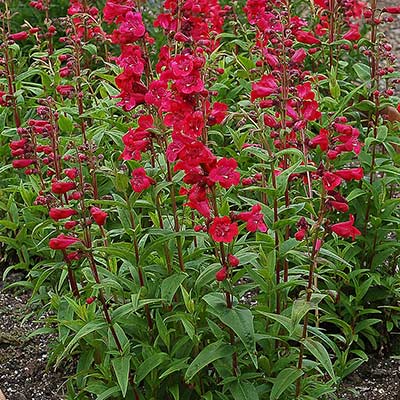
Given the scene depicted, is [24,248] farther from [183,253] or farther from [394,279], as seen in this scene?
[394,279]

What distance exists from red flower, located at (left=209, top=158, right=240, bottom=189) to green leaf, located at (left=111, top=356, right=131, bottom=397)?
2.80ft

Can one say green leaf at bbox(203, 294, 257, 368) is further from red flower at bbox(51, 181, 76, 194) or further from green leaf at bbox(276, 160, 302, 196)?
red flower at bbox(51, 181, 76, 194)

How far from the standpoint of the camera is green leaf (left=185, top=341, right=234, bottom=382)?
329 centimetres

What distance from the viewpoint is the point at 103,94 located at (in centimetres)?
535

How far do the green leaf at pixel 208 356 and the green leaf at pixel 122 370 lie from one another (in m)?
0.24

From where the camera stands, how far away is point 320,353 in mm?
3295

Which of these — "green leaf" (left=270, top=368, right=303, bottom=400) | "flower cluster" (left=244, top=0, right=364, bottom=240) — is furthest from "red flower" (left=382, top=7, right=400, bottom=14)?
"green leaf" (left=270, top=368, right=303, bottom=400)

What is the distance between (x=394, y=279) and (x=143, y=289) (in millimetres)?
1598

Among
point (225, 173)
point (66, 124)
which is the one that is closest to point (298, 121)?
point (225, 173)

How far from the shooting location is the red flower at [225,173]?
305cm

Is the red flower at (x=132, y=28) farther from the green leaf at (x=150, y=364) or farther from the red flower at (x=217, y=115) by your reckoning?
the green leaf at (x=150, y=364)

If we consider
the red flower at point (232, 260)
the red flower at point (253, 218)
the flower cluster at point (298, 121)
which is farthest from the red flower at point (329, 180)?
the red flower at point (232, 260)

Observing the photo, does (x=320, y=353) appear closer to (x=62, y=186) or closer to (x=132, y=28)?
(x=62, y=186)

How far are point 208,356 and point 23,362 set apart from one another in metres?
1.52
